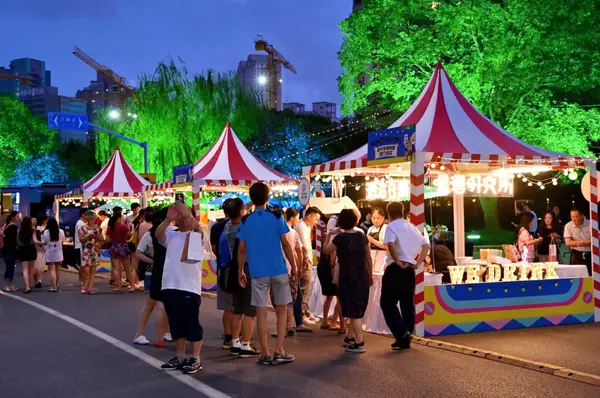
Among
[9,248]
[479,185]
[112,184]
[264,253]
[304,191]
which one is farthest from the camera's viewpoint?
[112,184]

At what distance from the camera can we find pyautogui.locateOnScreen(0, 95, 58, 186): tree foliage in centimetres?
6122

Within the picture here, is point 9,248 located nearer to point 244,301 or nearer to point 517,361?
point 244,301

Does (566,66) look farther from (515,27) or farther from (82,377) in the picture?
Result: (82,377)

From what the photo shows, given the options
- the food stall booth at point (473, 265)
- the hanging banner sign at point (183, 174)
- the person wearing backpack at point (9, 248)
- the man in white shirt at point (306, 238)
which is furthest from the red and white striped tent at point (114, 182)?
the man in white shirt at point (306, 238)

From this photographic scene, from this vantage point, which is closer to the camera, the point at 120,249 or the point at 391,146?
the point at 391,146

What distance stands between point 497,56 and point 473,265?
12964 millimetres

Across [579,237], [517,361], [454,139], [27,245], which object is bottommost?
[517,361]

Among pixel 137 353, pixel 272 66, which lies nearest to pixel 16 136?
pixel 137 353

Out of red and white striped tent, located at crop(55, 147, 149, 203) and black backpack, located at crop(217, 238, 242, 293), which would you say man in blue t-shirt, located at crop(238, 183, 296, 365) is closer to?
black backpack, located at crop(217, 238, 242, 293)

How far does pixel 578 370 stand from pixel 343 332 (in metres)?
3.50

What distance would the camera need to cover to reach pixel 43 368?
8219mm

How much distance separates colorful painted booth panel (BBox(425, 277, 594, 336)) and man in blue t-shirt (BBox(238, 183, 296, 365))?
290 cm

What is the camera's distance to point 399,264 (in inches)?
375

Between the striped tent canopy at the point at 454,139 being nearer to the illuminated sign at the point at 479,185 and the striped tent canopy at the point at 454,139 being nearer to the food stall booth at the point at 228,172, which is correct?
the illuminated sign at the point at 479,185
